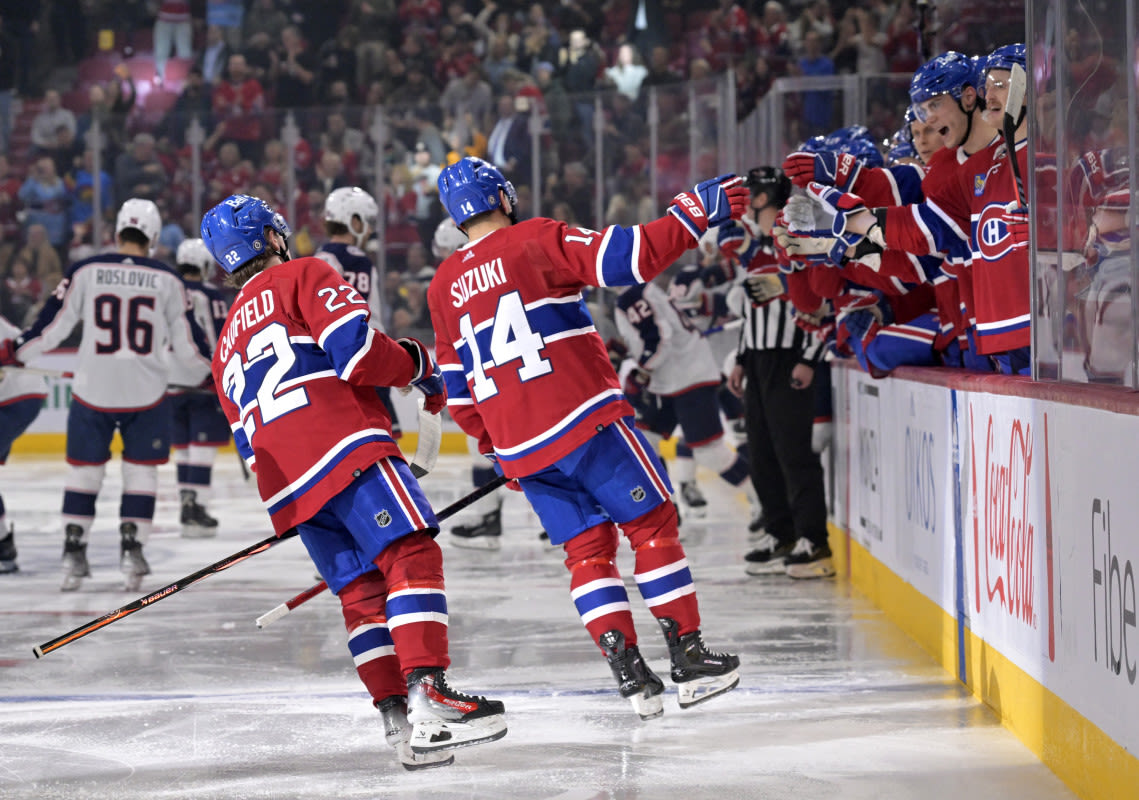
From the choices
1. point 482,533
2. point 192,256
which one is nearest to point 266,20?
point 192,256

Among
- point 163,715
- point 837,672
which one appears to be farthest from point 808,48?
point 163,715

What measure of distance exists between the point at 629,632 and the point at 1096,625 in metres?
1.11

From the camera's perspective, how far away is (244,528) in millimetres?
7875

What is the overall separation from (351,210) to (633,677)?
3403 millimetres

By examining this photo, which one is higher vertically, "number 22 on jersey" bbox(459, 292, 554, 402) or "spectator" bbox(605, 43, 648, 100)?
"spectator" bbox(605, 43, 648, 100)

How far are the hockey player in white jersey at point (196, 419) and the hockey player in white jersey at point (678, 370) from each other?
2298mm

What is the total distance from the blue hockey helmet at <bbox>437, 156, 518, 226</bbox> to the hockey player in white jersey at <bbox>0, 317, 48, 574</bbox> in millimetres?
3796

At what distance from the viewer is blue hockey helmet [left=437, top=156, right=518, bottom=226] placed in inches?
139

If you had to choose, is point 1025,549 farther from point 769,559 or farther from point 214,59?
point 214,59

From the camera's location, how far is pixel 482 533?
716 cm

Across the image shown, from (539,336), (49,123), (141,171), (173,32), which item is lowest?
(539,336)

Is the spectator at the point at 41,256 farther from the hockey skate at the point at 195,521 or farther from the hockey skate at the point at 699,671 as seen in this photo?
the hockey skate at the point at 699,671

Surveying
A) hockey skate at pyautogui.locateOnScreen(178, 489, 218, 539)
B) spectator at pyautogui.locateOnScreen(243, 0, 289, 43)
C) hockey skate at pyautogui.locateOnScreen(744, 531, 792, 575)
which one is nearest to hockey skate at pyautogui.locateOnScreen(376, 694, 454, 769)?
hockey skate at pyautogui.locateOnScreen(744, 531, 792, 575)

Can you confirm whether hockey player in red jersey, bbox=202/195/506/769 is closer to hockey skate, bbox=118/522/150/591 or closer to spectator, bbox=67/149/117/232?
hockey skate, bbox=118/522/150/591
